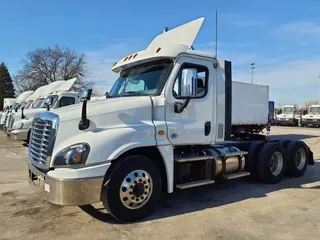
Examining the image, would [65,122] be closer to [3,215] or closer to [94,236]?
[94,236]

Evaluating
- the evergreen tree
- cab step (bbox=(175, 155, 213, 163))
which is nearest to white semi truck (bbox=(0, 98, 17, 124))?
cab step (bbox=(175, 155, 213, 163))

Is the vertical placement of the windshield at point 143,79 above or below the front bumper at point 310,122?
above

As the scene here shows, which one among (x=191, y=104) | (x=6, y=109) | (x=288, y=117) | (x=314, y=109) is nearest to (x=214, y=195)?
(x=191, y=104)

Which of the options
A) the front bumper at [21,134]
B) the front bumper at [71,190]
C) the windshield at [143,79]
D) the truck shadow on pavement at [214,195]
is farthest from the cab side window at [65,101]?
the front bumper at [71,190]

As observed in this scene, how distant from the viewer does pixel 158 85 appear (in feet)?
17.3

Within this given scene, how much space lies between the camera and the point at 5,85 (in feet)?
239

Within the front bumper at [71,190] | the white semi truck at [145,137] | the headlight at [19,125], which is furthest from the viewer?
the headlight at [19,125]

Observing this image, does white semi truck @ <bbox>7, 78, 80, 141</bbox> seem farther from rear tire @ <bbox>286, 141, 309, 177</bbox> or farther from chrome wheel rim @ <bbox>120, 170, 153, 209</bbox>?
rear tire @ <bbox>286, 141, 309, 177</bbox>

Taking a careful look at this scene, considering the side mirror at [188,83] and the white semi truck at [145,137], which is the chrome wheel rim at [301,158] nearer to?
the white semi truck at [145,137]

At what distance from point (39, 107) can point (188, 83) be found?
1215 cm

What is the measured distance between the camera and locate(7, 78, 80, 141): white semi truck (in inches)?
534

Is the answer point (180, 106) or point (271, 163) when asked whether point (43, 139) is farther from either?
point (271, 163)

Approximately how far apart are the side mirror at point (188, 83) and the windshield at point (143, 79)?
1.00 ft

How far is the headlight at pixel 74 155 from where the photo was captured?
427 cm
